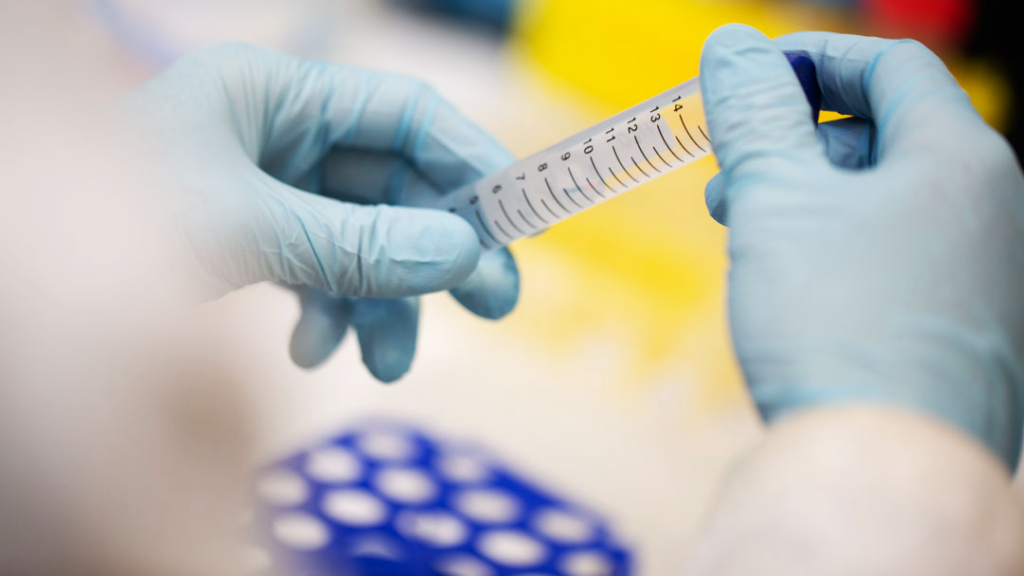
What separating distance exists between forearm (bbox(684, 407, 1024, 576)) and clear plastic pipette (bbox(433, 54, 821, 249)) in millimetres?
364

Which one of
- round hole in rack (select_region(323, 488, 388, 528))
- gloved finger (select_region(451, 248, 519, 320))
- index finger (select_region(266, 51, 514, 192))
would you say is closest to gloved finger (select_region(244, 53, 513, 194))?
index finger (select_region(266, 51, 514, 192))

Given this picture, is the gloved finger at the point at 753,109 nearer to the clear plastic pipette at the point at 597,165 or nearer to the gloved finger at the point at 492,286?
the clear plastic pipette at the point at 597,165

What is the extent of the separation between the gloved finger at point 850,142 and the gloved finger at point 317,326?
0.64 meters

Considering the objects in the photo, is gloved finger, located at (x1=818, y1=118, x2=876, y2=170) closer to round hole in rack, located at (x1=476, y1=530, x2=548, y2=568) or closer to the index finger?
the index finger

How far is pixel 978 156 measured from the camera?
578 millimetres

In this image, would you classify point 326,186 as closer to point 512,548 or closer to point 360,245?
point 360,245

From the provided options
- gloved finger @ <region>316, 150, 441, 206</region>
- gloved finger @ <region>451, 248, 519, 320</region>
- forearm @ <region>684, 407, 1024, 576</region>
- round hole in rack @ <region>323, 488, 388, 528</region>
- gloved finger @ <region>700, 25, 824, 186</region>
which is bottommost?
forearm @ <region>684, 407, 1024, 576</region>

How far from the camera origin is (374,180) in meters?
1.06

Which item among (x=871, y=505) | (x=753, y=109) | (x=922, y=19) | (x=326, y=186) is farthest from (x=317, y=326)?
(x=922, y=19)

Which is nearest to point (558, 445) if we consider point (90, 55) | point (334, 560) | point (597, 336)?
point (597, 336)

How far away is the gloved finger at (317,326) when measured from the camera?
1006 millimetres

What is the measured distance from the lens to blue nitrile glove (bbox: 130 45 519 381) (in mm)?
782

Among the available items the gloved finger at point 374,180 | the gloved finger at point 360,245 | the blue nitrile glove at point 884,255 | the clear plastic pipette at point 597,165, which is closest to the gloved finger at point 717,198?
the clear plastic pipette at point 597,165

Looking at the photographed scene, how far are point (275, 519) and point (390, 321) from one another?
16.4 inches
